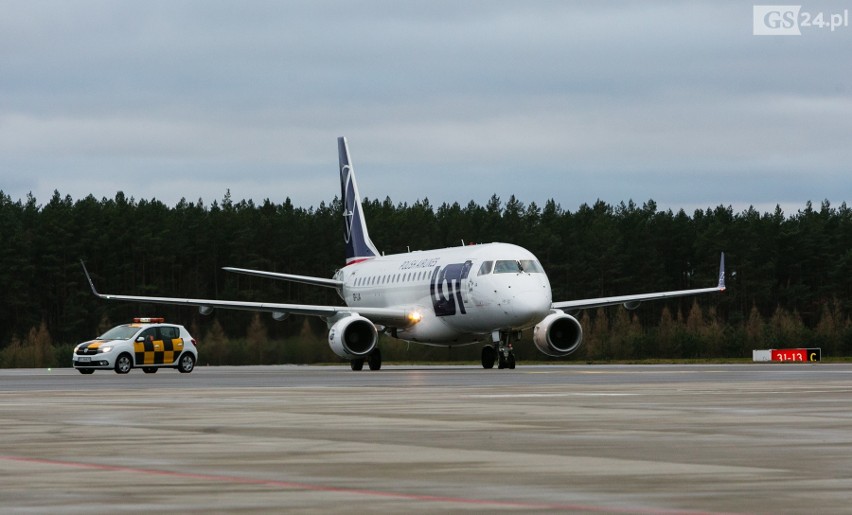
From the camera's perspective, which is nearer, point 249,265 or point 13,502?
point 13,502

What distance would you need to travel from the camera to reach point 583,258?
162375 millimetres

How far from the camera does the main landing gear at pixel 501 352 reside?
49531mm

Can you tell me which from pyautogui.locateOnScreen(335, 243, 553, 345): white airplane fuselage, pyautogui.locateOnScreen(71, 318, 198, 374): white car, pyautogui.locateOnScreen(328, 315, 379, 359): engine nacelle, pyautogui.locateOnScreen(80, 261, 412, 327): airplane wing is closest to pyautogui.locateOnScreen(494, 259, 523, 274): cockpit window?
pyautogui.locateOnScreen(335, 243, 553, 345): white airplane fuselage

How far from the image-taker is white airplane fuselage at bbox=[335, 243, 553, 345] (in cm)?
4859

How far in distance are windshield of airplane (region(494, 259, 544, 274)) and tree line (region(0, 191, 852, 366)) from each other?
7712 cm

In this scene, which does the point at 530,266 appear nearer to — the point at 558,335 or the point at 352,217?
the point at 558,335

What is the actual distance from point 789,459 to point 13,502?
5832 millimetres

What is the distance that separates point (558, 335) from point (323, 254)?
10369cm

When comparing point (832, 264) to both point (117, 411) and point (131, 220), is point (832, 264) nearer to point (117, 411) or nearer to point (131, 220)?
point (131, 220)

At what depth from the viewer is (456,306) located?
2024 inches

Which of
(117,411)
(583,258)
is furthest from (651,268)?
(117,411)

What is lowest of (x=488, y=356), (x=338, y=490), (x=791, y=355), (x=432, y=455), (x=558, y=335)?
(x=338, y=490)

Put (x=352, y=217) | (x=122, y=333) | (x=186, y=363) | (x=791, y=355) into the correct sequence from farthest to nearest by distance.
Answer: (x=352, y=217) < (x=791, y=355) < (x=122, y=333) < (x=186, y=363)

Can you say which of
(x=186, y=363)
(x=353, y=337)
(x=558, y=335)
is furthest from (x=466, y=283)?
(x=186, y=363)
